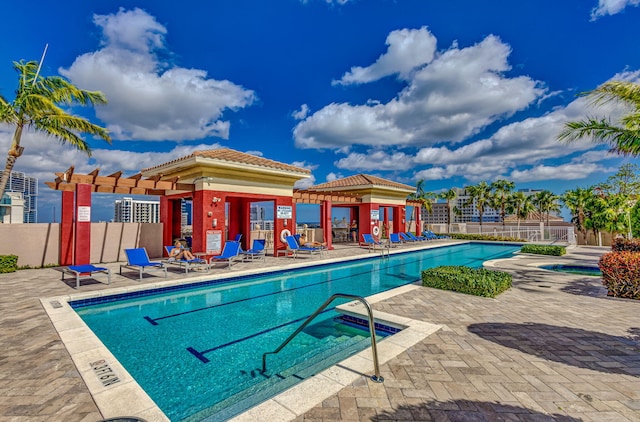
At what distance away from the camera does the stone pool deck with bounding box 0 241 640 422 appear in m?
2.64

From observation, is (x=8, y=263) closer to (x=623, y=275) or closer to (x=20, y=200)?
(x=623, y=275)

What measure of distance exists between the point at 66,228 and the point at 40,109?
4.64m

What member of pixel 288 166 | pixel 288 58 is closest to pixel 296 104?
pixel 288 58

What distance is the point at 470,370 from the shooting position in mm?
3404

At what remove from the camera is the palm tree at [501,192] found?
115ft

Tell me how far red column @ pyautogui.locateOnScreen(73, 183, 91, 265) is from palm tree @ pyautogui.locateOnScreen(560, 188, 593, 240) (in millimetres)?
30022

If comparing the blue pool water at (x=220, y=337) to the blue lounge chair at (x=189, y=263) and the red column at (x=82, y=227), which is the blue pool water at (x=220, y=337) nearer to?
the blue lounge chair at (x=189, y=263)

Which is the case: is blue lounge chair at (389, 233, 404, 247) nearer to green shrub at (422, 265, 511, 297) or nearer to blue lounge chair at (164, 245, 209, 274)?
green shrub at (422, 265, 511, 297)

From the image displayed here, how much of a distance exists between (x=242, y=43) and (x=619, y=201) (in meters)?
24.4

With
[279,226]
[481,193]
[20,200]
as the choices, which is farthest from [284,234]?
[481,193]

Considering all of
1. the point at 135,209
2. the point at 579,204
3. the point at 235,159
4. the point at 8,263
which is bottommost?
the point at 8,263

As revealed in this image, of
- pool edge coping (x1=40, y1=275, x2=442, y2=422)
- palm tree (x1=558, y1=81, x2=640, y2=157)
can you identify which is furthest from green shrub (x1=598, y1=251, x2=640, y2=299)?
pool edge coping (x1=40, y1=275, x2=442, y2=422)

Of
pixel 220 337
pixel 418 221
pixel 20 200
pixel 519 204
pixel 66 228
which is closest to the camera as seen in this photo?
pixel 220 337

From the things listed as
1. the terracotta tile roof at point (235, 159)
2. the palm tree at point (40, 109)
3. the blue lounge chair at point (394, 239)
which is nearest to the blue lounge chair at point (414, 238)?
the blue lounge chair at point (394, 239)
